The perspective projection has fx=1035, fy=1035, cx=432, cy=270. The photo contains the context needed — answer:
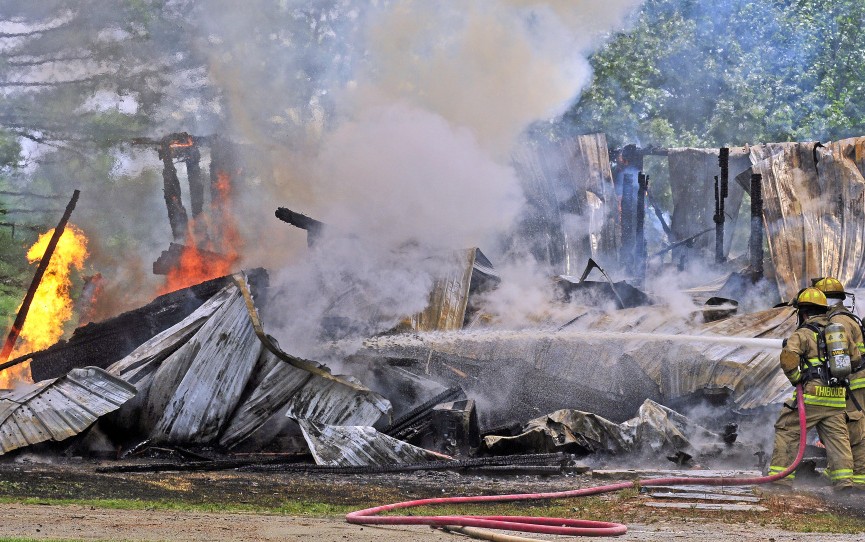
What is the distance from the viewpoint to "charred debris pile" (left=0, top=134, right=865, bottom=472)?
11750 millimetres

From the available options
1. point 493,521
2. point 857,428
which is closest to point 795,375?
point 857,428

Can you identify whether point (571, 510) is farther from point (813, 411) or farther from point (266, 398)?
point (266, 398)

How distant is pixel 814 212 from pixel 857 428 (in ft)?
28.5

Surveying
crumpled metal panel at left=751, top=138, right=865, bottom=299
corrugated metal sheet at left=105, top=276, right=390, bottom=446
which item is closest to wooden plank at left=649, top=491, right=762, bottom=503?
corrugated metal sheet at left=105, top=276, right=390, bottom=446

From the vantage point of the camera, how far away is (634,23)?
3050 centimetres

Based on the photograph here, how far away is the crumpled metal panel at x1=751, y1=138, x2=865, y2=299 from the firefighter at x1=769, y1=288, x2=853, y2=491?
7047 millimetres

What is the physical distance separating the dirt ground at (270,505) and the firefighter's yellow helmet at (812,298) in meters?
1.89

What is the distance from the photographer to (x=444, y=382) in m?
14.2

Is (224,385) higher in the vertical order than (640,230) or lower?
lower

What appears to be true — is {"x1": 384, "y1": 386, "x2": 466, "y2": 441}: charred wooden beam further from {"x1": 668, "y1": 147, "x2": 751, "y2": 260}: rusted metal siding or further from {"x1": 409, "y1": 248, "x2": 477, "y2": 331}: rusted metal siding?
{"x1": 668, "y1": 147, "x2": 751, "y2": 260}: rusted metal siding

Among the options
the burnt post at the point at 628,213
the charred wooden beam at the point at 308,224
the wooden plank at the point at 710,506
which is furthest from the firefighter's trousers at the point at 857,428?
the burnt post at the point at 628,213

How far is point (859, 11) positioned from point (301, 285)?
2309 centimetres

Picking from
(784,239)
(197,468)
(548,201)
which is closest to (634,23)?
(548,201)

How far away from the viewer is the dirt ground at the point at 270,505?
258 inches
